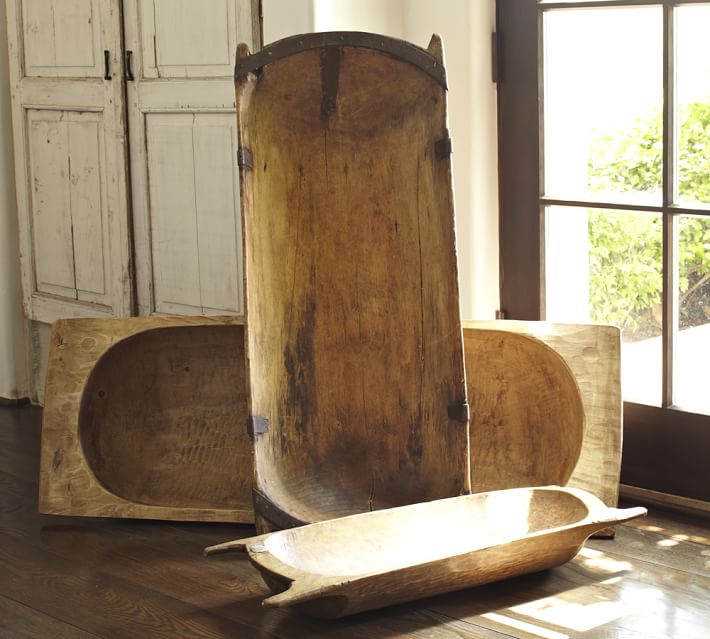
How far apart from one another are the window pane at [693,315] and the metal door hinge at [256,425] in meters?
1.01

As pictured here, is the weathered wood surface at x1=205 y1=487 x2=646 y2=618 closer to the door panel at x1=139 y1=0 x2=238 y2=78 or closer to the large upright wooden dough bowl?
the large upright wooden dough bowl

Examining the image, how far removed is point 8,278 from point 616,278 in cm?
213

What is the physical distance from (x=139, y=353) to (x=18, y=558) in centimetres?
62

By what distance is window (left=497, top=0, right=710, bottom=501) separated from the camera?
2795mm

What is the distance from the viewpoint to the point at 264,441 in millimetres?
2695

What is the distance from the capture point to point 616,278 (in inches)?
117

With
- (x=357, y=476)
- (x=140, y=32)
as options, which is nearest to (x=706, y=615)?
(x=357, y=476)

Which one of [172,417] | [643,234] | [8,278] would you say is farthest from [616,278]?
[8,278]

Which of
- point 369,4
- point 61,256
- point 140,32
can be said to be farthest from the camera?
point 61,256

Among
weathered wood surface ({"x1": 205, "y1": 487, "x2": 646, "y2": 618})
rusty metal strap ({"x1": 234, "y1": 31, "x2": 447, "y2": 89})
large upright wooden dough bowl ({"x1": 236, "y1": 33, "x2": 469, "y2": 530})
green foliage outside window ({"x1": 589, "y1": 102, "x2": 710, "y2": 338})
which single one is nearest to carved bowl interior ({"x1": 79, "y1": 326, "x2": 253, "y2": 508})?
large upright wooden dough bowl ({"x1": 236, "y1": 33, "x2": 469, "y2": 530})

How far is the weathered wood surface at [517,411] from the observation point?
2.84m

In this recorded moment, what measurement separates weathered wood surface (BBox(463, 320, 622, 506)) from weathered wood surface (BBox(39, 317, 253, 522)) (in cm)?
61

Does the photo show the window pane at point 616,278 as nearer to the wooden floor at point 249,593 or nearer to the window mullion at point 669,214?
the window mullion at point 669,214

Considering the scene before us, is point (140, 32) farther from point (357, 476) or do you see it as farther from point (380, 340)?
point (357, 476)
